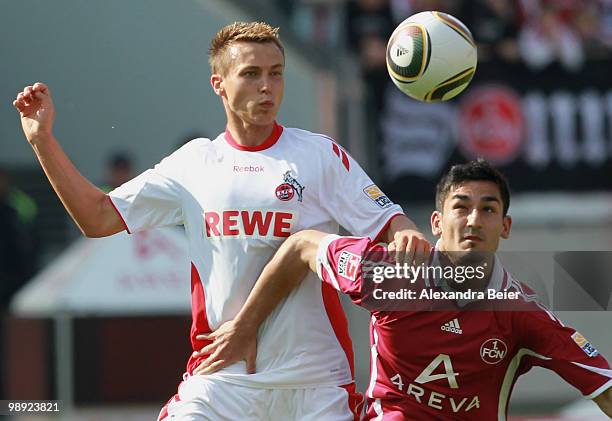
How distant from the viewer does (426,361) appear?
16.8ft

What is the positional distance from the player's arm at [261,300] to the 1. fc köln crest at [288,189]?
21cm

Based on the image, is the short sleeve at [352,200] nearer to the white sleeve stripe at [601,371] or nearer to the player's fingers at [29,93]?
the white sleeve stripe at [601,371]

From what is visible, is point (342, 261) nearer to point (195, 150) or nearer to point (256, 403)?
point (256, 403)

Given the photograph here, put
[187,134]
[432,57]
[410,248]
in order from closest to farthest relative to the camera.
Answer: [410,248], [432,57], [187,134]

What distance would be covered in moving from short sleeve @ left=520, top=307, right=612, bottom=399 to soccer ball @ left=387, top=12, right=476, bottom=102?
115cm

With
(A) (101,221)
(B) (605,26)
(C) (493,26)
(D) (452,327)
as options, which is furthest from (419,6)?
(D) (452,327)

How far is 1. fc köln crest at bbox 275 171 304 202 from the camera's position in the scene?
17.0 feet

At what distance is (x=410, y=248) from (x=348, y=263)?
0.79 ft

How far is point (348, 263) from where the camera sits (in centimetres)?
484

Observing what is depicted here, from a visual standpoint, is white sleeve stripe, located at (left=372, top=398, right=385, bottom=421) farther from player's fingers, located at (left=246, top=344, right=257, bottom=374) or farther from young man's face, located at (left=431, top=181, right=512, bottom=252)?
young man's face, located at (left=431, top=181, right=512, bottom=252)

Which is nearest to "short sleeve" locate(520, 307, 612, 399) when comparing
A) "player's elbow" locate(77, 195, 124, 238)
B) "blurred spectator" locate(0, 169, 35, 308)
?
"player's elbow" locate(77, 195, 124, 238)

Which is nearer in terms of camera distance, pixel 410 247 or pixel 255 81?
pixel 410 247

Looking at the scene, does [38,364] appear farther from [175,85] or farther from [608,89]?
[608,89]

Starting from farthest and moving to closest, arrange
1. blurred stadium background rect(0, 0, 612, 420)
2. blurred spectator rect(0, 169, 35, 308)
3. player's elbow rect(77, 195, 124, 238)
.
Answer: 1. blurred spectator rect(0, 169, 35, 308)
2. blurred stadium background rect(0, 0, 612, 420)
3. player's elbow rect(77, 195, 124, 238)
